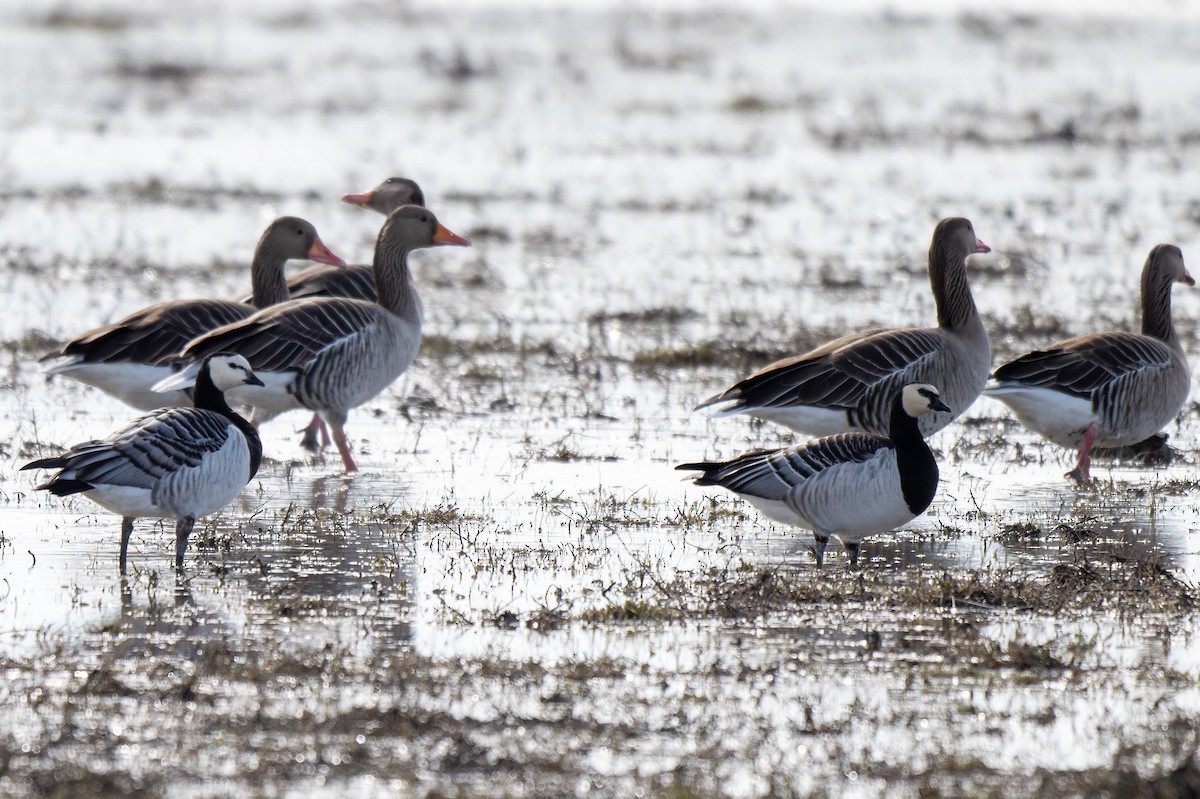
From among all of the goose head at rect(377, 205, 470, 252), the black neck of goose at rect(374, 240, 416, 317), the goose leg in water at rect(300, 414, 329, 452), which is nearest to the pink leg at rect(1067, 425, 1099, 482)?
the goose head at rect(377, 205, 470, 252)

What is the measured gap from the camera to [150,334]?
996 cm

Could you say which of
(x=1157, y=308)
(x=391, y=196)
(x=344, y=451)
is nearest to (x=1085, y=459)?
(x=1157, y=308)

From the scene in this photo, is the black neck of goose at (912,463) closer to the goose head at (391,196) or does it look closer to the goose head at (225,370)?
the goose head at (225,370)

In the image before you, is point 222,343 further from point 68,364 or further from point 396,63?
point 396,63

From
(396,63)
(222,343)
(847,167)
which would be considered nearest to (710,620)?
(222,343)

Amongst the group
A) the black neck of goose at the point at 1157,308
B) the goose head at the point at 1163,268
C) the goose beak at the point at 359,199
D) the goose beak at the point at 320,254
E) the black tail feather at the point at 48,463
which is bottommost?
the black tail feather at the point at 48,463

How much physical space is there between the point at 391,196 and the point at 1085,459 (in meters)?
5.62

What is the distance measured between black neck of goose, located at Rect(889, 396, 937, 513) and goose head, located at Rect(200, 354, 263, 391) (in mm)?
3158

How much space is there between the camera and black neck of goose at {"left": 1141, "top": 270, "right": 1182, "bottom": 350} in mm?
10914

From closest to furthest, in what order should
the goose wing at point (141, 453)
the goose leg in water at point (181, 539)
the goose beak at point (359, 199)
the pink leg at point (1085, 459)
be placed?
the goose wing at point (141, 453) < the goose leg in water at point (181, 539) < the pink leg at point (1085, 459) < the goose beak at point (359, 199)

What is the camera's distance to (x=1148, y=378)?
1006 cm

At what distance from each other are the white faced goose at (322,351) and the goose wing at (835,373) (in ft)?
7.16

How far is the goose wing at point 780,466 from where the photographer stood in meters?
7.73

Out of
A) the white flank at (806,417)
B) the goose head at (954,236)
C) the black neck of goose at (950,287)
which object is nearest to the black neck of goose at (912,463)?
the white flank at (806,417)
